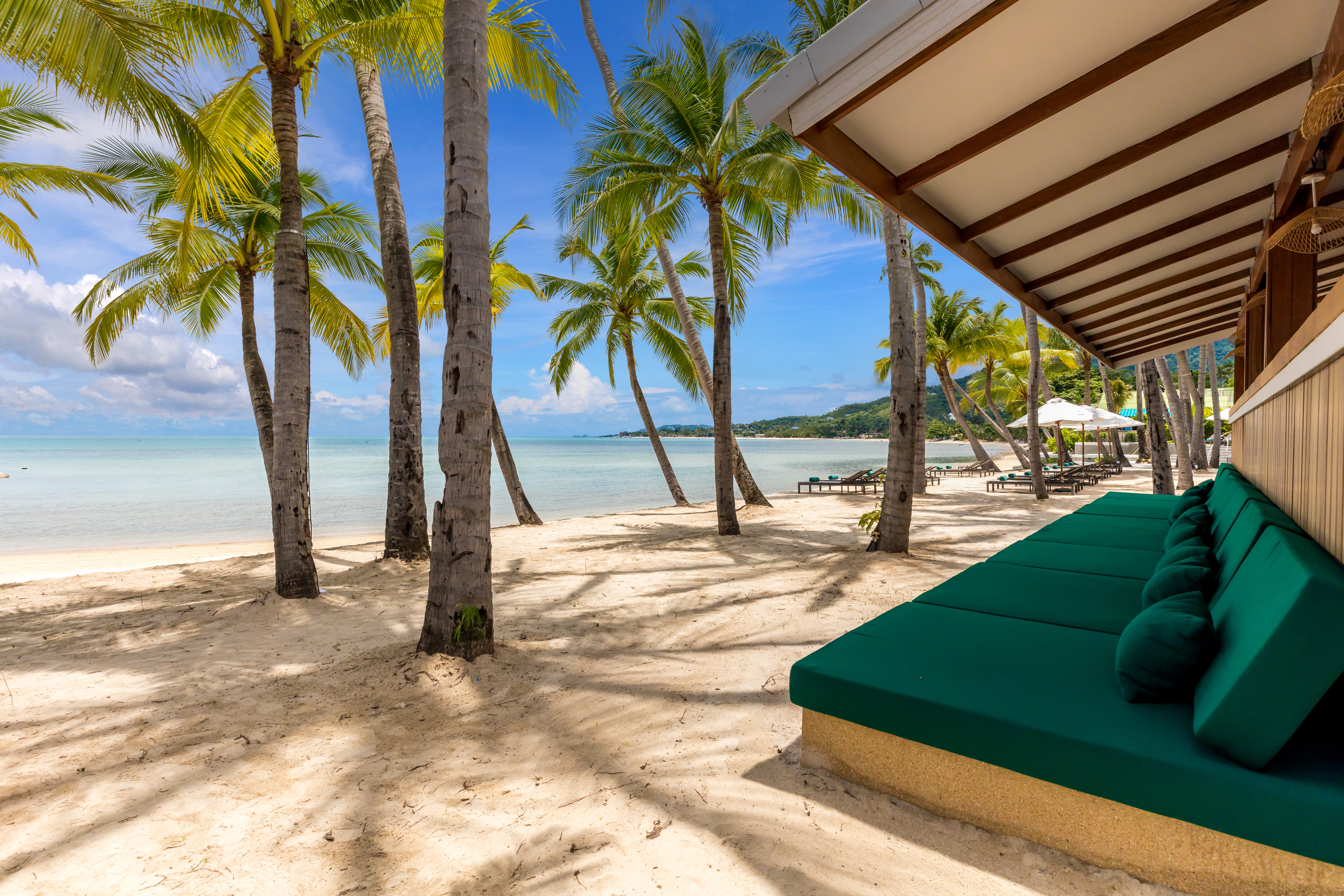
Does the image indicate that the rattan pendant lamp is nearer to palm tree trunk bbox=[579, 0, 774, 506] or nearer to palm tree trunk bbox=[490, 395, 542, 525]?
palm tree trunk bbox=[579, 0, 774, 506]

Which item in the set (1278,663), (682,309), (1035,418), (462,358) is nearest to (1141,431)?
(1035,418)

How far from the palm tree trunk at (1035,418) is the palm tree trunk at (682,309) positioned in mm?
5074

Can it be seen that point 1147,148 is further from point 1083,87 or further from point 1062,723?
point 1062,723

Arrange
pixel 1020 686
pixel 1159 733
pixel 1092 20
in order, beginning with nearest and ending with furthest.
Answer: pixel 1159 733, pixel 1020 686, pixel 1092 20

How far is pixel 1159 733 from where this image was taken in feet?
5.14

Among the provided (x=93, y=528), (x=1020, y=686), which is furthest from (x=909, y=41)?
(x=93, y=528)

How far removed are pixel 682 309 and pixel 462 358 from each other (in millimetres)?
7332

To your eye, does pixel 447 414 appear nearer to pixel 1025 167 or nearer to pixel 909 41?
pixel 909 41

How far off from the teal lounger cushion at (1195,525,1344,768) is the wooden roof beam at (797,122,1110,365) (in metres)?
2.14

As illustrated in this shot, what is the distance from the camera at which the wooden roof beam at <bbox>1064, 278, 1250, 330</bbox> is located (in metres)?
6.06

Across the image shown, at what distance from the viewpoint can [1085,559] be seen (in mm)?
3568

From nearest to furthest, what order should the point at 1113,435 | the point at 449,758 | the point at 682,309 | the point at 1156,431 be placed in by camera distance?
1. the point at 449,758
2. the point at 1156,431
3. the point at 682,309
4. the point at 1113,435

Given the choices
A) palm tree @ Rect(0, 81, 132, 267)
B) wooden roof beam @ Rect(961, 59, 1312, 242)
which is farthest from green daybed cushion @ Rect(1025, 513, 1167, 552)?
palm tree @ Rect(0, 81, 132, 267)

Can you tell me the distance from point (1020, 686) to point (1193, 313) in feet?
25.5
